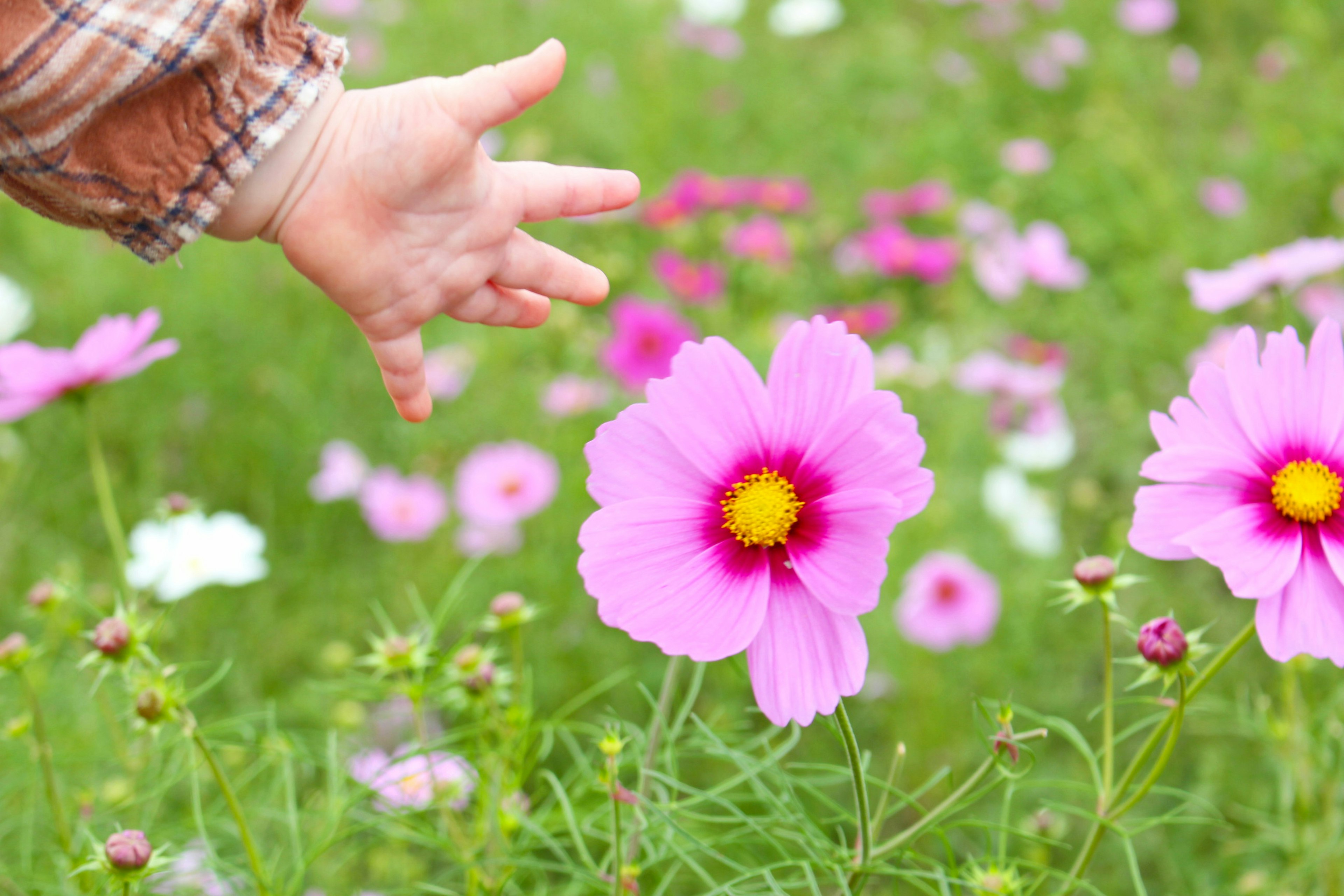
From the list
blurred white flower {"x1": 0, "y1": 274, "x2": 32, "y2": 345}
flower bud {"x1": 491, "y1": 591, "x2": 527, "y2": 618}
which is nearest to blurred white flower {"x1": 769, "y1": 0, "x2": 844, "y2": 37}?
blurred white flower {"x1": 0, "y1": 274, "x2": 32, "y2": 345}

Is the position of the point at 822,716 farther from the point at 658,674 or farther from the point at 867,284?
the point at 867,284

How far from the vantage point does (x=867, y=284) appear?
175 cm

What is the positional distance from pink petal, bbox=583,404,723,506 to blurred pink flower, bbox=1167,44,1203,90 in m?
2.52

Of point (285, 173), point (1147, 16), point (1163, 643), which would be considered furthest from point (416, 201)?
point (1147, 16)

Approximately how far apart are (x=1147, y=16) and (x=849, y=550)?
8.82 feet

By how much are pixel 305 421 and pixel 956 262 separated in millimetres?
1015

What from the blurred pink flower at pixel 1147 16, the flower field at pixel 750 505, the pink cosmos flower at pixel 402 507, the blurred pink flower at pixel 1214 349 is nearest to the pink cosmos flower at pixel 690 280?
the flower field at pixel 750 505

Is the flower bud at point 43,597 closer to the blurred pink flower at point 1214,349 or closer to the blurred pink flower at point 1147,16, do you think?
the blurred pink flower at point 1214,349

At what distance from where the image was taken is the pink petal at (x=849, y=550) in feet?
1.21

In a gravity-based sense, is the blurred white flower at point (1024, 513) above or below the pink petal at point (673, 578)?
below

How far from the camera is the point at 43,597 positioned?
0.63 meters

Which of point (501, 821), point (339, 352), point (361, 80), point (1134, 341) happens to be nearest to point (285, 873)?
point (501, 821)

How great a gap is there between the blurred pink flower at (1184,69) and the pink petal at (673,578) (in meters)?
2.53

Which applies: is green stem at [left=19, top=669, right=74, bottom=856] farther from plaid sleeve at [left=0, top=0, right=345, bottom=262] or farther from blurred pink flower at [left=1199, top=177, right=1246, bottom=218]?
blurred pink flower at [left=1199, top=177, right=1246, bottom=218]
